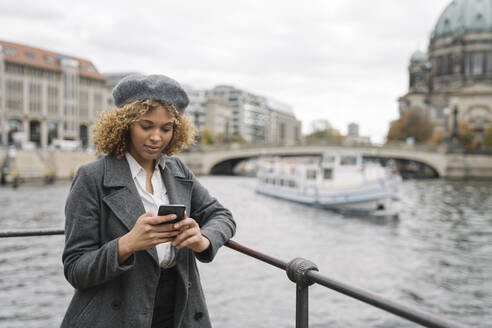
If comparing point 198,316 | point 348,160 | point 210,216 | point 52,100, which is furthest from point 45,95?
point 198,316

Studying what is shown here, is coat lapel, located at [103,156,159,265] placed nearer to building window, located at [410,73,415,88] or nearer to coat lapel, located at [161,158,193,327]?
coat lapel, located at [161,158,193,327]

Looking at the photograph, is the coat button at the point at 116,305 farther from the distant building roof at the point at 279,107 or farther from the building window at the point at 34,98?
the distant building roof at the point at 279,107

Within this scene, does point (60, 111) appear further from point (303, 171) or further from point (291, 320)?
point (291, 320)

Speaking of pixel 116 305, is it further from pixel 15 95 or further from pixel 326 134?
pixel 326 134

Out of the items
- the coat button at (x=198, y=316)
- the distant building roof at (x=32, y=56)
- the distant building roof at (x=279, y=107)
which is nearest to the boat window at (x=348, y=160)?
the coat button at (x=198, y=316)

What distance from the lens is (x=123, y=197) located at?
6.61ft

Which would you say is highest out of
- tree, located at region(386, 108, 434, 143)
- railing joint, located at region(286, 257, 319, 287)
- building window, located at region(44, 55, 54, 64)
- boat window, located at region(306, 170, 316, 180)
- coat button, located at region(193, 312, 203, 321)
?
building window, located at region(44, 55, 54, 64)

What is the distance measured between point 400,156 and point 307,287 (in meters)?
61.2

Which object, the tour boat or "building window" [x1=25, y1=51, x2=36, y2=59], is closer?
the tour boat

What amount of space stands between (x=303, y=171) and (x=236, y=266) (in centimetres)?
2059

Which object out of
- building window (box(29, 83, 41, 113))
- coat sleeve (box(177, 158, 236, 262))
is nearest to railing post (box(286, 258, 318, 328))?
coat sleeve (box(177, 158, 236, 262))

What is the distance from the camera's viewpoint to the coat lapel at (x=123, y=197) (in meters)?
1.99

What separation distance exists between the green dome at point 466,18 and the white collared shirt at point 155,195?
340ft

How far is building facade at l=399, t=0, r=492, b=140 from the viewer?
295ft
